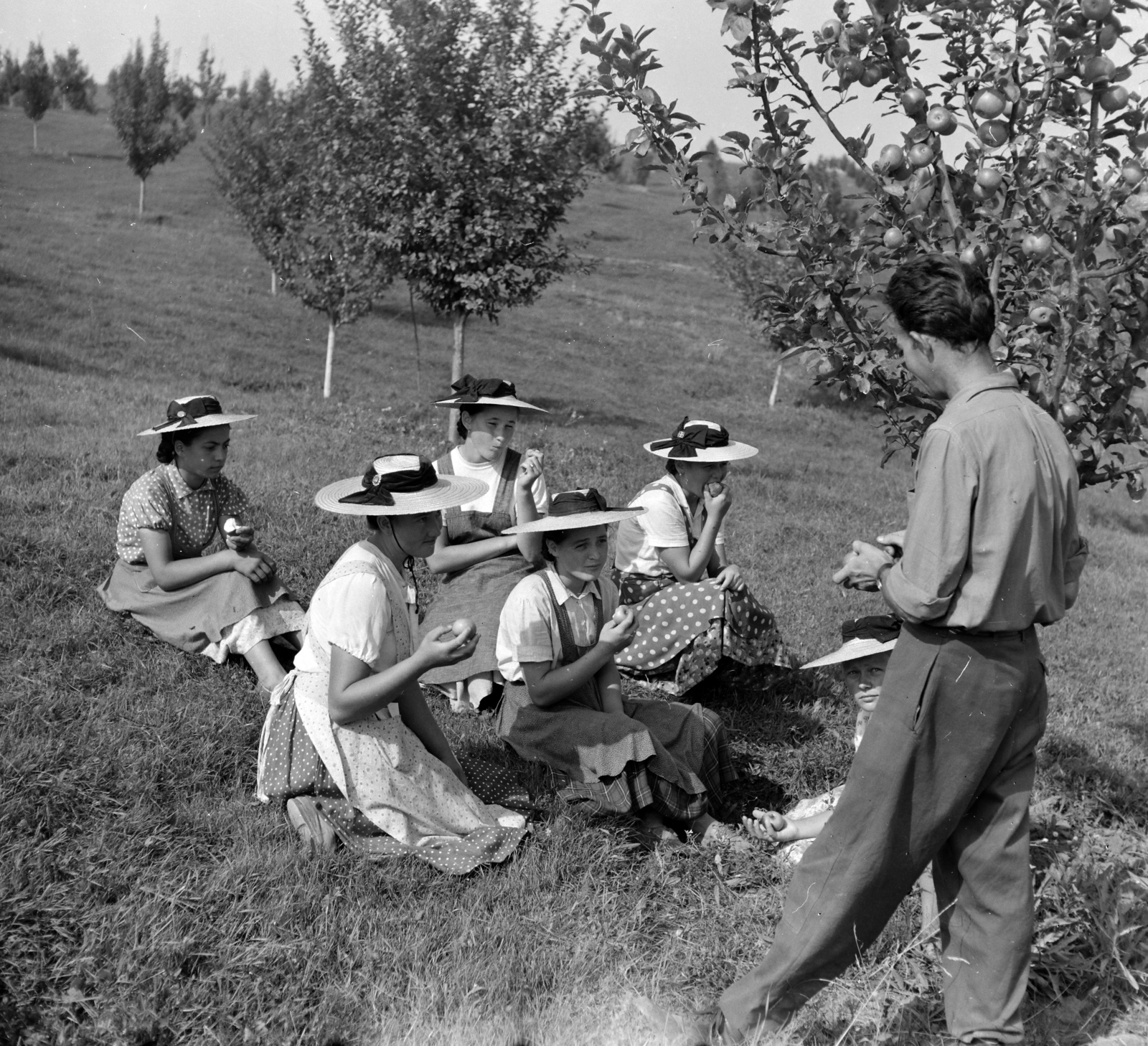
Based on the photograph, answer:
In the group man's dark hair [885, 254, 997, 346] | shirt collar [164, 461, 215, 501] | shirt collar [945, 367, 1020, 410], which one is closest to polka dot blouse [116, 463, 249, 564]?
shirt collar [164, 461, 215, 501]

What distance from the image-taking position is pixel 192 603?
5.33 meters

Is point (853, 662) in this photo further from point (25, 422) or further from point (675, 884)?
point (25, 422)

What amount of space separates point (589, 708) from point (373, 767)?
3.48 ft

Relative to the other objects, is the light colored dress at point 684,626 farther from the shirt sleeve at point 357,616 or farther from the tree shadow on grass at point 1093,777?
the shirt sleeve at point 357,616

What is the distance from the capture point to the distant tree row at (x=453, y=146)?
46.6 feet

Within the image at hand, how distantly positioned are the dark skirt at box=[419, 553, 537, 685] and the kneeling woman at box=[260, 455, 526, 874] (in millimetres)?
1131

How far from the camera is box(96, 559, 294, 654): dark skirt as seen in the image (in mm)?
5219

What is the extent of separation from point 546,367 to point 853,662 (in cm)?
2185

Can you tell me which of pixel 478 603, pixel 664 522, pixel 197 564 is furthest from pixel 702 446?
pixel 197 564

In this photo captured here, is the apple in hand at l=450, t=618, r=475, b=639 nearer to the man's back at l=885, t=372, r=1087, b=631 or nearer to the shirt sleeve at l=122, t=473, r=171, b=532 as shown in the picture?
the man's back at l=885, t=372, r=1087, b=631

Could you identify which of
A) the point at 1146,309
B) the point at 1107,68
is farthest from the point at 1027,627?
the point at 1107,68

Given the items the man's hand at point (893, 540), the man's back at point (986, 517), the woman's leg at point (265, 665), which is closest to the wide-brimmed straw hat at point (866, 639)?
the man's hand at point (893, 540)

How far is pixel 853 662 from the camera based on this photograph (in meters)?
4.41

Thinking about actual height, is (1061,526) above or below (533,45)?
below
